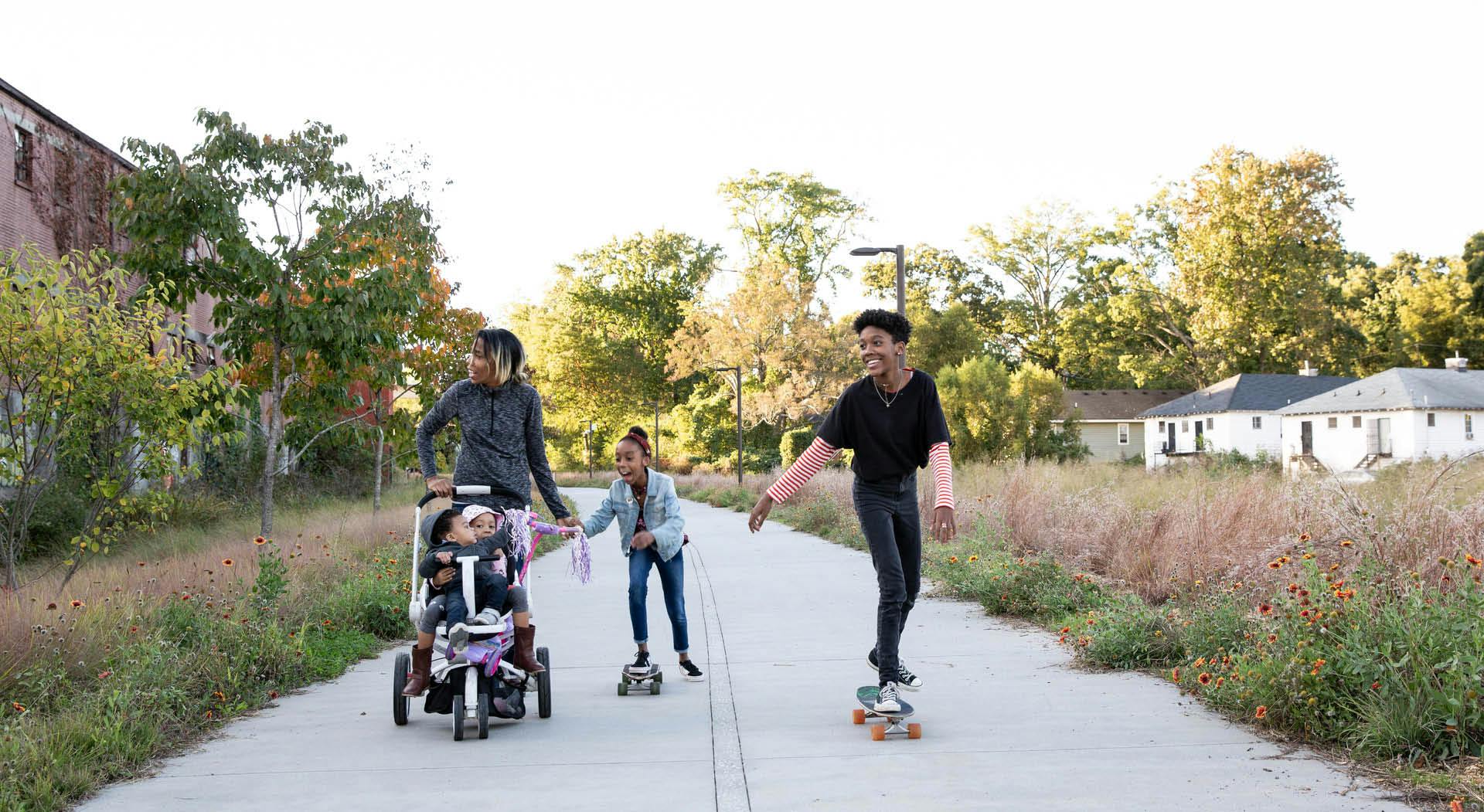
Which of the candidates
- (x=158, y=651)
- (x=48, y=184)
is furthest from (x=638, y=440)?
(x=48, y=184)

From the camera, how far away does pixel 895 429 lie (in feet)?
19.9

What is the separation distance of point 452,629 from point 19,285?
17.6ft

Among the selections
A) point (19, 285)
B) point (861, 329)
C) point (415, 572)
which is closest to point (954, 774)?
point (861, 329)

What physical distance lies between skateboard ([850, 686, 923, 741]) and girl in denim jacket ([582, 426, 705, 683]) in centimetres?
152

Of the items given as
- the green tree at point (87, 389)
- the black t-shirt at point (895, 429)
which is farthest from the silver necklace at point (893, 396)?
the green tree at point (87, 389)

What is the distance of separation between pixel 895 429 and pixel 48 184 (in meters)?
19.3

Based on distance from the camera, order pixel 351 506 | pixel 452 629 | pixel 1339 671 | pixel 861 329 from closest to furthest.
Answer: pixel 1339 671
pixel 452 629
pixel 861 329
pixel 351 506

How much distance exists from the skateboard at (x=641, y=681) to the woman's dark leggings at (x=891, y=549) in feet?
4.82

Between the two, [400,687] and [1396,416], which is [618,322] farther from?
[400,687]

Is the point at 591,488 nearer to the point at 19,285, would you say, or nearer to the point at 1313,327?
the point at 1313,327

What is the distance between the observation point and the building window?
65.7 feet

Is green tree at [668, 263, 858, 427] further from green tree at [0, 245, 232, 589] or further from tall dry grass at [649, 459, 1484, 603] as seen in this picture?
green tree at [0, 245, 232, 589]

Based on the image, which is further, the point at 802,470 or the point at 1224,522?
the point at 1224,522

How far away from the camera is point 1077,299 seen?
225 ft
